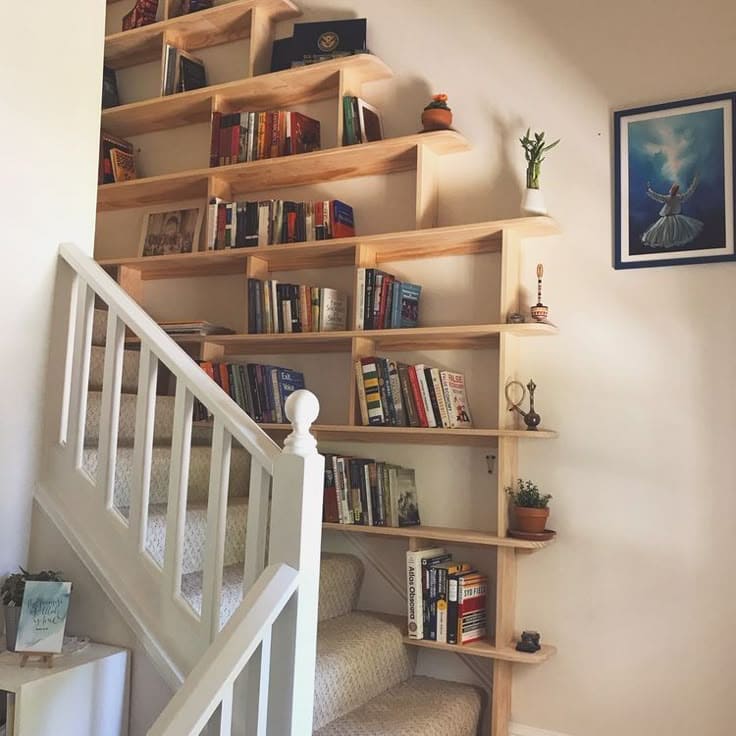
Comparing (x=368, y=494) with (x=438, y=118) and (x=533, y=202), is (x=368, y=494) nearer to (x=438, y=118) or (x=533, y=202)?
(x=533, y=202)

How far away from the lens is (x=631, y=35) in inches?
113

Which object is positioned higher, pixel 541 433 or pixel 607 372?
pixel 607 372

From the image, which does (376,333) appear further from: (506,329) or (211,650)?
(211,650)

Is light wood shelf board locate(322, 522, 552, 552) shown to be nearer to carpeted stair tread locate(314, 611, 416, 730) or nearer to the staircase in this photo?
the staircase

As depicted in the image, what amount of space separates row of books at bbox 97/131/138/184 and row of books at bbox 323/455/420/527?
1.70m

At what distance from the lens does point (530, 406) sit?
9.29 feet

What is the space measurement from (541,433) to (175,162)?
2132 mm

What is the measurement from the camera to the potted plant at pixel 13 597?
6.89ft

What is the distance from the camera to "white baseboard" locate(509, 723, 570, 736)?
2770mm

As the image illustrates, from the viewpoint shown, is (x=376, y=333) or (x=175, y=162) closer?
(x=376, y=333)

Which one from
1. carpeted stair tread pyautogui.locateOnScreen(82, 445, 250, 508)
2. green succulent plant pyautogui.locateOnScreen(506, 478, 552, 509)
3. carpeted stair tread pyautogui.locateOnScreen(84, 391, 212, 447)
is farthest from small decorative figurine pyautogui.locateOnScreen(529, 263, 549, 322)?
carpeted stair tread pyautogui.locateOnScreen(84, 391, 212, 447)

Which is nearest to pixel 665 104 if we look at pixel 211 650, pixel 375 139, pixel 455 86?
pixel 455 86

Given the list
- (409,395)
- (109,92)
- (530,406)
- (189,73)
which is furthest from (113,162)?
(530,406)

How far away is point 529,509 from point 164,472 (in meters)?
1.20
